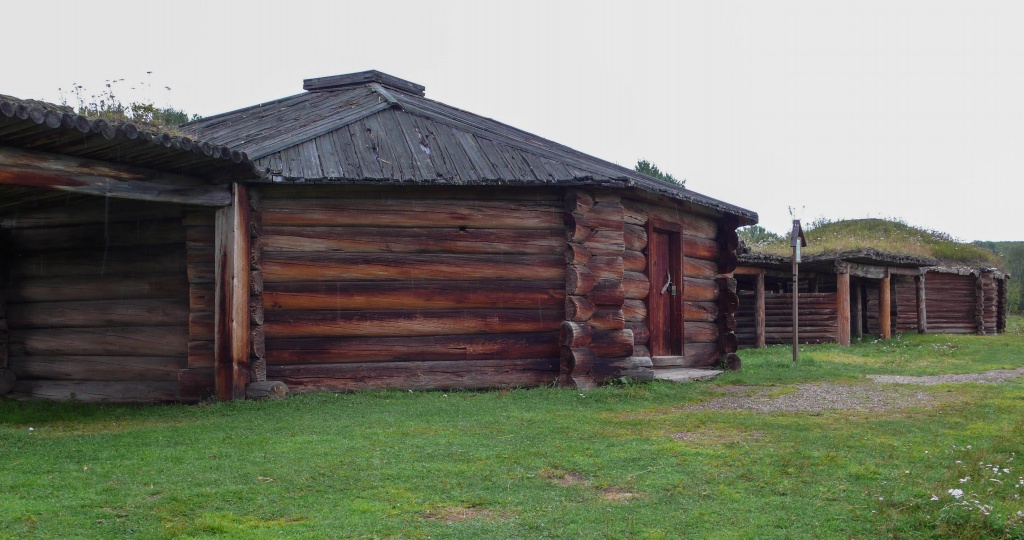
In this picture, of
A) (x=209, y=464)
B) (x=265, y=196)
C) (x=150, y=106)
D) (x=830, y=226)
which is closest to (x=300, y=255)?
(x=265, y=196)

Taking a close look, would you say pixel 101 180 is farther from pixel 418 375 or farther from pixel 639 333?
pixel 639 333

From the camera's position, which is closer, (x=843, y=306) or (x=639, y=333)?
(x=639, y=333)

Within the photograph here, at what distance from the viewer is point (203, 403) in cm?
960

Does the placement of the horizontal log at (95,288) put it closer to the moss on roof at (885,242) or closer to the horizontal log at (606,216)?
the horizontal log at (606,216)

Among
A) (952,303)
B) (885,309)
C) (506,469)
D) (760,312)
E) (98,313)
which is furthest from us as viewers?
(952,303)

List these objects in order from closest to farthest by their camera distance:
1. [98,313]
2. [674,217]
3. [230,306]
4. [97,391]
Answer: [230,306]
[97,391]
[98,313]
[674,217]

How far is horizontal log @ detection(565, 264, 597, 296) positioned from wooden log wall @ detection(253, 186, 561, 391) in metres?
0.02

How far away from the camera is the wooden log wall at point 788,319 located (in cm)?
2241

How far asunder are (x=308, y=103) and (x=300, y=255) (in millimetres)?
4567

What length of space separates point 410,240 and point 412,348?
1341mm

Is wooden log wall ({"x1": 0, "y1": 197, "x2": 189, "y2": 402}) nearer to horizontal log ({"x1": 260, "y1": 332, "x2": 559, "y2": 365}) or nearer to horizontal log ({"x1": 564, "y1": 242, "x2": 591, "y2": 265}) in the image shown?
horizontal log ({"x1": 260, "y1": 332, "x2": 559, "y2": 365})

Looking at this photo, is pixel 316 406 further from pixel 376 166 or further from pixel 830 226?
pixel 830 226

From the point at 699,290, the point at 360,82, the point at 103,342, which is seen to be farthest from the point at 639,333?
the point at 103,342

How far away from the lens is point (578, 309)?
1095cm
